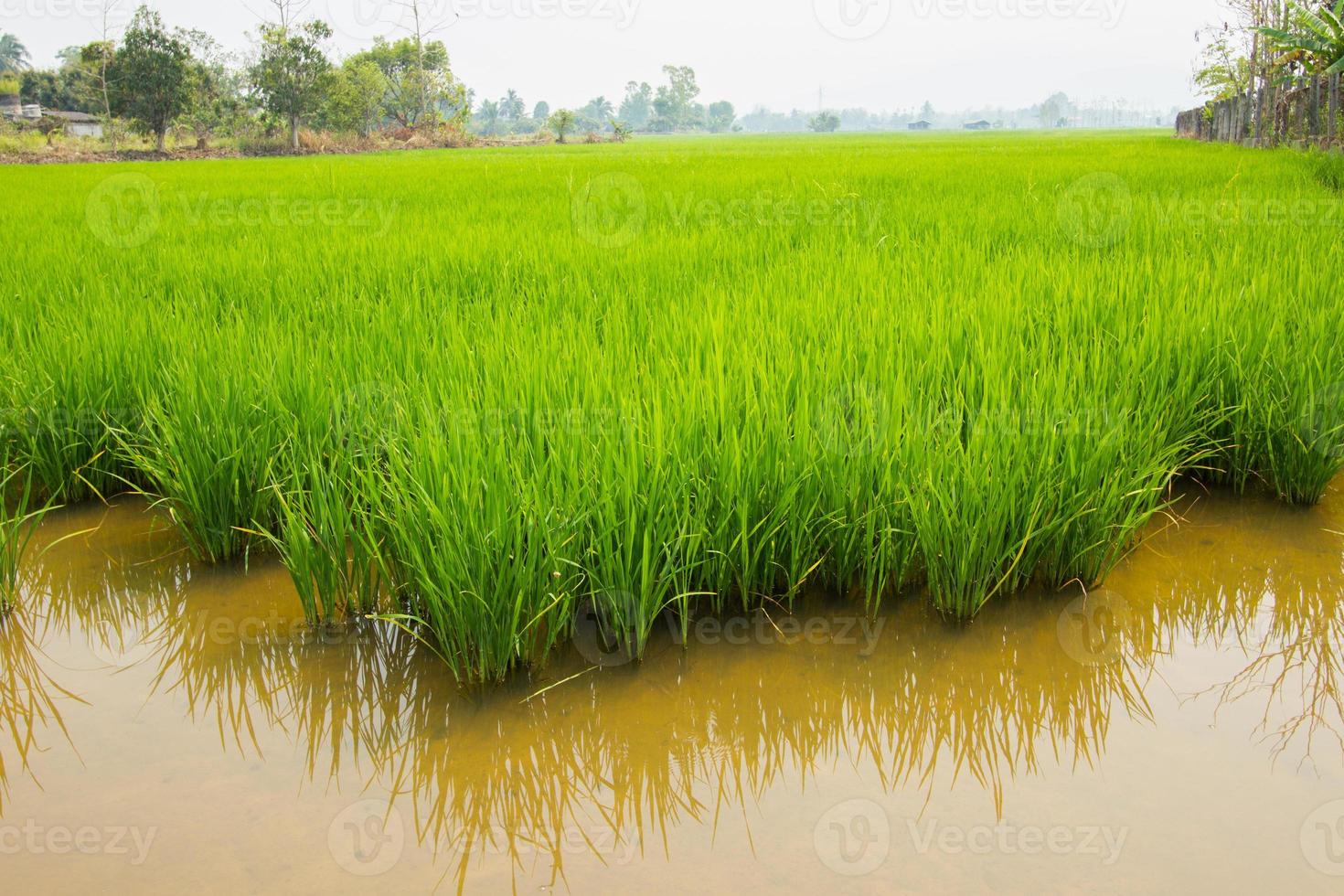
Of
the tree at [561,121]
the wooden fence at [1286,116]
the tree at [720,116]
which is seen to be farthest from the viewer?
the tree at [720,116]

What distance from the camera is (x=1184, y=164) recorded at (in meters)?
10.2

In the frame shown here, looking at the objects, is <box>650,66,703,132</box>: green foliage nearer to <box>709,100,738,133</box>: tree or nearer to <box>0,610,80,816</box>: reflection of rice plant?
<box>709,100,738,133</box>: tree

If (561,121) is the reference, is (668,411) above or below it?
below

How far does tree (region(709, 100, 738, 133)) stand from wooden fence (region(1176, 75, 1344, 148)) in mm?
117465

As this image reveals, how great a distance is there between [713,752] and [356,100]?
37360 millimetres

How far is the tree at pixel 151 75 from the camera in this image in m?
26.0

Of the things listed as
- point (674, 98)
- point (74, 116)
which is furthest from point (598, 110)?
point (74, 116)

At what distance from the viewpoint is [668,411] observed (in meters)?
2.13

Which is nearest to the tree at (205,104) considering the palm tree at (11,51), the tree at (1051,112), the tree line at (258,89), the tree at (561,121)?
the tree line at (258,89)

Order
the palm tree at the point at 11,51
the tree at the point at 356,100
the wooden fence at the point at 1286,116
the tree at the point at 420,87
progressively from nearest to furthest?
the wooden fence at the point at 1286,116 < the tree at the point at 356,100 < the tree at the point at 420,87 < the palm tree at the point at 11,51

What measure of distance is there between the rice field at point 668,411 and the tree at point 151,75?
26.3 meters

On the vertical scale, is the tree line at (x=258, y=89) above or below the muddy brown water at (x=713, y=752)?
above

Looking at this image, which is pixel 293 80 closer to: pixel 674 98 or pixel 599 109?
pixel 674 98

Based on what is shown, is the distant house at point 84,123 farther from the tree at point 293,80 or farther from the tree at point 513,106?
the tree at point 513,106
